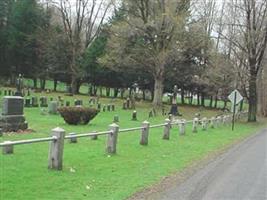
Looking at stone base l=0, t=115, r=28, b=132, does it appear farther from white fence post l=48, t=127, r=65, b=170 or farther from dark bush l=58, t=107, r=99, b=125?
white fence post l=48, t=127, r=65, b=170

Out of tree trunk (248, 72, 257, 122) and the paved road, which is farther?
tree trunk (248, 72, 257, 122)

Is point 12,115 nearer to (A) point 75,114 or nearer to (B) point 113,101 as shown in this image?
(A) point 75,114

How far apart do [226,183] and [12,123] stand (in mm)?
12128

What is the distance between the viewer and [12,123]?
22781mm

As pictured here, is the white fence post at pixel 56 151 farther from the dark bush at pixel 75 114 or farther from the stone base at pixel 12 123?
the dark bush at pixel 75 114

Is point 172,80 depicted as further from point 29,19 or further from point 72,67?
point 29,19

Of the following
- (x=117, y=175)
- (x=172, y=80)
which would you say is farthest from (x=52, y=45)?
(x=117, y=175)

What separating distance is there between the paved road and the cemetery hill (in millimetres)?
838

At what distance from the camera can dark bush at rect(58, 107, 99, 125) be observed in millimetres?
28516

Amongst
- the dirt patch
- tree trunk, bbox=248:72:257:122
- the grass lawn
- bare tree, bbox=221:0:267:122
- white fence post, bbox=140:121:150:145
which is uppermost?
bare tree, bbox=221:0:267:122

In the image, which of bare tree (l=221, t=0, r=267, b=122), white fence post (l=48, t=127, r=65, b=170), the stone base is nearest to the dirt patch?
white fence post (l=48, t=127, r=65, b=170)

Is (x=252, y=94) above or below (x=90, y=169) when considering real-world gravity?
above

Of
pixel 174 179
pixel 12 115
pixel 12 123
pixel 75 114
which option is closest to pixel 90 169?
pixel 174 179

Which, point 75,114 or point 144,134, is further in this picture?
point 75,114
